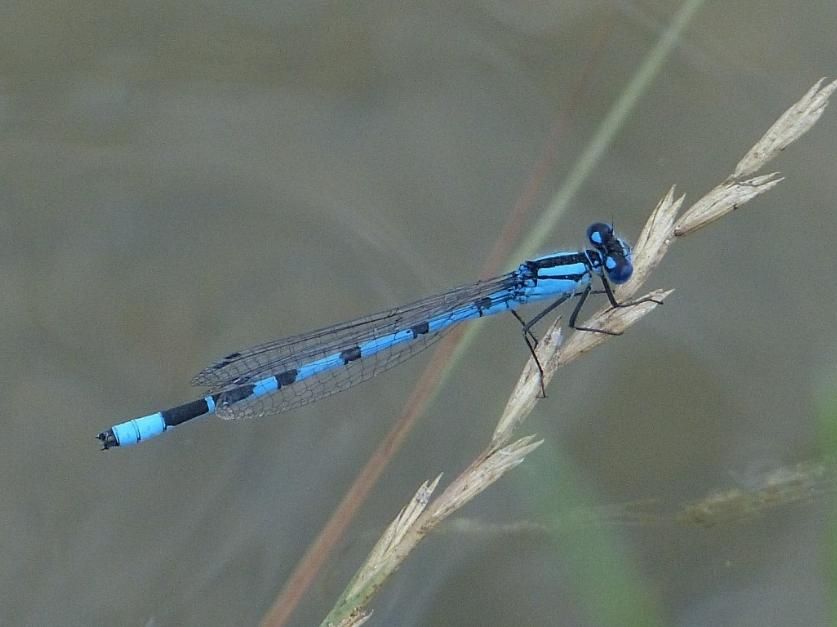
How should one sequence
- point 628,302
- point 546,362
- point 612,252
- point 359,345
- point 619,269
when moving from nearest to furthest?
point 546,362
point 628,302
point 619,269
point 612,252
point 359,345

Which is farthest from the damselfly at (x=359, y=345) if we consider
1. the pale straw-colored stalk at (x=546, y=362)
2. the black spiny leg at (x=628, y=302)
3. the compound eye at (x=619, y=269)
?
the pale straw-colored stalk at (x=546, y=362)

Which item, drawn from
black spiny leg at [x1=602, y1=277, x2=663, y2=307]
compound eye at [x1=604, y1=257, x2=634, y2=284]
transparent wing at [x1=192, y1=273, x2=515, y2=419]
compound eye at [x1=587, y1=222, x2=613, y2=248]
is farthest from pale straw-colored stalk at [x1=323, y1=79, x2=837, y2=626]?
transparent wing at [x1=192, y1=273, x2=515, y2=419]

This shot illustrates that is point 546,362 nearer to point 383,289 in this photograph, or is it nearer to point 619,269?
point 619,269

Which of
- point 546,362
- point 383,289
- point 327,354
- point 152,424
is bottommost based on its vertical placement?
point 546,362

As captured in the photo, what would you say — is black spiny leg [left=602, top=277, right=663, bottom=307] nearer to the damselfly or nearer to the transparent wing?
the damselfly

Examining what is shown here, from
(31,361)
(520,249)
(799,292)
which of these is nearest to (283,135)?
(520,249)

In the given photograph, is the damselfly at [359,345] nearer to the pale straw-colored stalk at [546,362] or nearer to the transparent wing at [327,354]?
the transparent wing at [327,354]

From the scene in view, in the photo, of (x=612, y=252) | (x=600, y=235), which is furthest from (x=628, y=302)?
(x=600, y=235)
